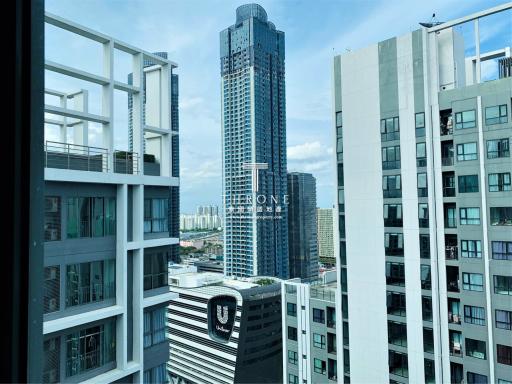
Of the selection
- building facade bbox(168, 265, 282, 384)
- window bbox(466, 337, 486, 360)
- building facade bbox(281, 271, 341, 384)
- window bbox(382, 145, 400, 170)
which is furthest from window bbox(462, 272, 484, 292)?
building facade bbox(168, 265, 282, 384)

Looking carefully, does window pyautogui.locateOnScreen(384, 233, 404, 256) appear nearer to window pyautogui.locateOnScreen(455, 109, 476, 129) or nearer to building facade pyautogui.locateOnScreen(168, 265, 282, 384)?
window pyautogui.locateOnScreen(455, 109, 476, 129)

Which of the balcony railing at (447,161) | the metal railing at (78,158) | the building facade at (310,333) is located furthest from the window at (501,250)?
the metal railing at (78,158)

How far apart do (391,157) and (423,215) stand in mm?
775

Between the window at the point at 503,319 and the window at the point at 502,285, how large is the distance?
18 cm

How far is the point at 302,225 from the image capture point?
1441cm

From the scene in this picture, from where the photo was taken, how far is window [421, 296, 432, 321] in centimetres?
425

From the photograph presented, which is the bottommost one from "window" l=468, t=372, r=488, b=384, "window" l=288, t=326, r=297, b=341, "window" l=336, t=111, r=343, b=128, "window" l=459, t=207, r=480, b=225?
"window" l=288, t=326, r=297, b=341

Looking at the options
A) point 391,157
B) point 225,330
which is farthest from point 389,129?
point 225,330

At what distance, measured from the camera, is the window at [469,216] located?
4.00m

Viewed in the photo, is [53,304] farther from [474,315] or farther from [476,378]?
[476,378]

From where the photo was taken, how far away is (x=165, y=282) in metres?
2.95

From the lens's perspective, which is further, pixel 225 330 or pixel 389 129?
pixel 225 330

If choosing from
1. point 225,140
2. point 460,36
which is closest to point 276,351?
point 225,140

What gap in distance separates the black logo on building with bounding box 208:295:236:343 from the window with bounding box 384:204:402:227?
6.20m
